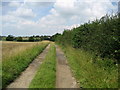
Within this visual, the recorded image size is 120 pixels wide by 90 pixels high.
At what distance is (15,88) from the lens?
7465mm

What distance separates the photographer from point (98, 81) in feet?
23.9

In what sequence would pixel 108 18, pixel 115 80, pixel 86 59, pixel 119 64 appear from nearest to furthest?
1. pixel 115 80
2. pixel 119 64
3. pixel 108 18
4. pixel 86 59

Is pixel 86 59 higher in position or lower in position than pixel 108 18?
lower

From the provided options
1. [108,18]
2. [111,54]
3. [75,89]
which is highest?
[108,18]

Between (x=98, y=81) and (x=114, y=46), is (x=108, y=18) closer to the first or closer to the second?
(x=114, y=46)

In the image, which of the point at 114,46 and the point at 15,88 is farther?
the point at 114,46

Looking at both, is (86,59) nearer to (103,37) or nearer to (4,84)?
(103,37)

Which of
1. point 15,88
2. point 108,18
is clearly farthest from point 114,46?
point 15,88

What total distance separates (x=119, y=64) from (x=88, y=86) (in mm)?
1996

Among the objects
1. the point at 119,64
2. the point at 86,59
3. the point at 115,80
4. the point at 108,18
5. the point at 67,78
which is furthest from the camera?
the point at 86,59

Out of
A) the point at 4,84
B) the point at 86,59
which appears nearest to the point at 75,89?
the point at 4,84

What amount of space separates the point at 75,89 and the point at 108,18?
4.60 metres

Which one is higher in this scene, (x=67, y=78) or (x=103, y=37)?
(x=103, y=37)

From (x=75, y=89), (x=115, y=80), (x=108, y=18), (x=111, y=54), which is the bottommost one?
(x=75, y=89)
